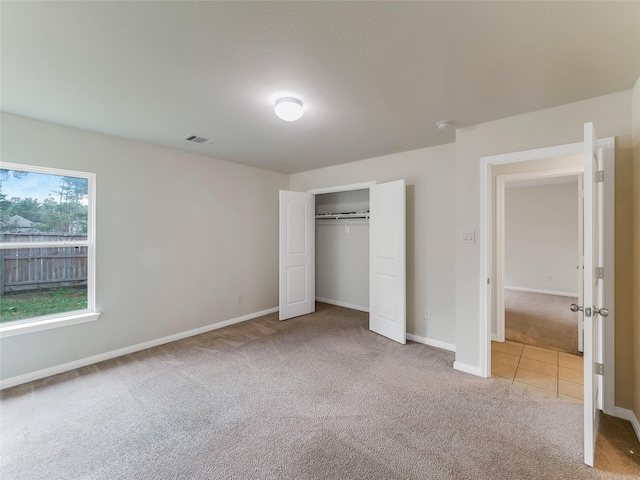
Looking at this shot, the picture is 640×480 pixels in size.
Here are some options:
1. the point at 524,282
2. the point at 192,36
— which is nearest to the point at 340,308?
the point at 192,36

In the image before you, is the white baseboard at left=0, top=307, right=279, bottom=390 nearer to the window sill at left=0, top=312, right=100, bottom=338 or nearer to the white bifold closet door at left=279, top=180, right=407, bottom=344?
the window sill at left=0, top=312, right=100, bottom=338

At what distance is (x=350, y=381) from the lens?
264 cm

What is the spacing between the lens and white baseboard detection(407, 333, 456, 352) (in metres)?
3.36

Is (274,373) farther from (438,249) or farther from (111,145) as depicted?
(111,145)

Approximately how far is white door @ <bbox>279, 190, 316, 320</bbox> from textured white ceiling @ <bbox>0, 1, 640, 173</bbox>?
6.16 feet

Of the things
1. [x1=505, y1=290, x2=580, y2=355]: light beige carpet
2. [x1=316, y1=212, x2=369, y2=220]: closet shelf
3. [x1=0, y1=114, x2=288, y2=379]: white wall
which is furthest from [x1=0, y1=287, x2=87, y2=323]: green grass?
[x1=505, y1=290, x2=580, y2=355]: light beige carpet

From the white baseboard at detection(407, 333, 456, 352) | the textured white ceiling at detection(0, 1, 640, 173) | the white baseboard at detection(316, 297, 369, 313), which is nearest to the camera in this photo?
the textured white ceiling at detection(0, 1, 640, 173)

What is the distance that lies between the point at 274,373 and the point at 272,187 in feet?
10.2

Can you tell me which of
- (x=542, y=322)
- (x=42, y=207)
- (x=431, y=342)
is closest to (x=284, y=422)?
(x=431, y=342)

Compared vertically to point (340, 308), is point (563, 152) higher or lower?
higher

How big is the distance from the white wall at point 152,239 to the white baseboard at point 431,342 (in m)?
2.47

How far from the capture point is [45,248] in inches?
111

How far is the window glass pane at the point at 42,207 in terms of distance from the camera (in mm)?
2611

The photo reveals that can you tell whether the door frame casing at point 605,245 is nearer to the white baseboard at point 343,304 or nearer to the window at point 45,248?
the white baseboard at point 343,304
